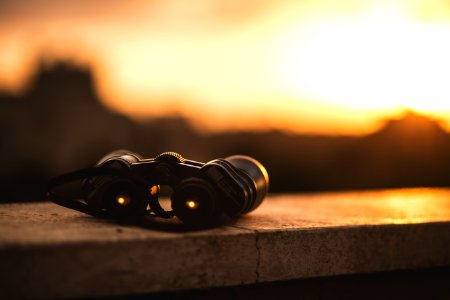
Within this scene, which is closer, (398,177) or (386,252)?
(386,252)

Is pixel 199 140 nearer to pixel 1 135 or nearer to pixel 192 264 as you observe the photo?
pixel 1 135

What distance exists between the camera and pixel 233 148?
18.3 meters

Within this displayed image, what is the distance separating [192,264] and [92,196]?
2.14 ft

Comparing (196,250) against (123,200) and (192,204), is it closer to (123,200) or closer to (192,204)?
(192,204)

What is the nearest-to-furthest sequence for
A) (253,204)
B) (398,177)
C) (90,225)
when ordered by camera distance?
(90,225) → (253,204) → (398,177)

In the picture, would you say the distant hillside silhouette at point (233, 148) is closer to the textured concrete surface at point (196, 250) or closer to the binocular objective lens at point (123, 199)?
the textured concrete surface at point (196, 250)

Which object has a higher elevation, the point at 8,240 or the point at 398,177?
the point at 8,240

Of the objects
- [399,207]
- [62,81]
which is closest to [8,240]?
[399,207]

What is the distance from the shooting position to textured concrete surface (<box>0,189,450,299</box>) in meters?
2.08

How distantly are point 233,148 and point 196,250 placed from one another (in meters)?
16.0

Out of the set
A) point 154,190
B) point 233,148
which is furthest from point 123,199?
point 233,148

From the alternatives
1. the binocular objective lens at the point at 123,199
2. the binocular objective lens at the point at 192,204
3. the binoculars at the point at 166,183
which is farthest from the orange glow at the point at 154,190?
the binocular objective lens at the point at 192,204

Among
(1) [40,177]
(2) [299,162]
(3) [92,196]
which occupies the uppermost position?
(3) [92,196]

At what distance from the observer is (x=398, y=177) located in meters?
14.2
